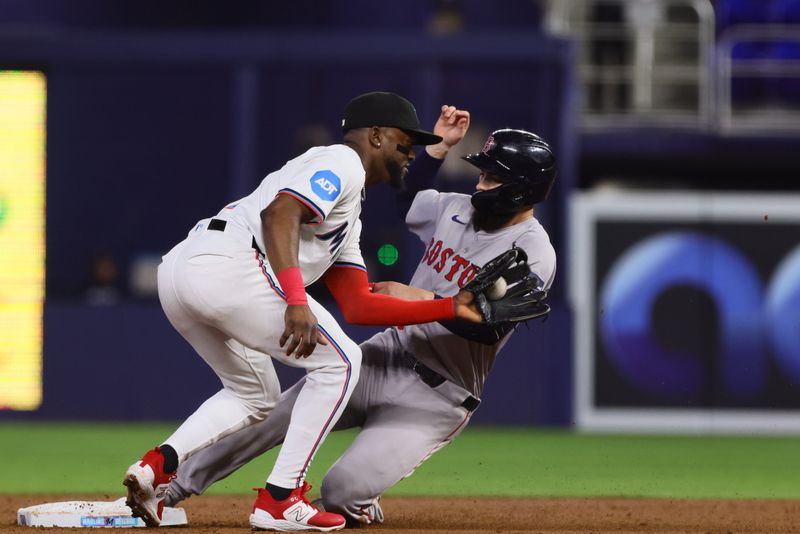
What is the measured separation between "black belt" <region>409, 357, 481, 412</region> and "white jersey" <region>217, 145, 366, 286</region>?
0.76m

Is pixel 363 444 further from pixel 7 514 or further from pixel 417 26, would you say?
pixel 417 26

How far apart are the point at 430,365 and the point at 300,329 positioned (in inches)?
41.3

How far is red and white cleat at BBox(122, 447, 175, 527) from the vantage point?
4.90 m

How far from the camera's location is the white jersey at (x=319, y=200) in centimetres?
483

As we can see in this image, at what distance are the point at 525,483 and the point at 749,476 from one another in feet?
4.92

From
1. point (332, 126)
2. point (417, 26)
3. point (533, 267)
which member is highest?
point (417, 26)

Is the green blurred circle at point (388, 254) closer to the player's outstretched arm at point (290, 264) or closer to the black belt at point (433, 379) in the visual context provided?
the black belt at point (433, 379)

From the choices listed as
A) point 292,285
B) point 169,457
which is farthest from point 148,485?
point 292,285

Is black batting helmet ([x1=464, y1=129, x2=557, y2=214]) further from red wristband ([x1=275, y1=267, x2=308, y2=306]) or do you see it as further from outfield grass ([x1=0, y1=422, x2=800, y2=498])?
outfield grass ([x1=0, y1=422, x2=800, y2=498])

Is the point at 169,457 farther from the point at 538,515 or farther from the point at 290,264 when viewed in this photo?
the point at 538,515

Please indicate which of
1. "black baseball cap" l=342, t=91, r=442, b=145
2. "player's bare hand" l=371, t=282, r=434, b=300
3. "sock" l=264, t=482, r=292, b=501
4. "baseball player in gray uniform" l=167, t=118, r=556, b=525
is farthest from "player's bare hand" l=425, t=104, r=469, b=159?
"sock" l=264, t=482, r=292, b=501

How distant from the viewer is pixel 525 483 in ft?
25.5

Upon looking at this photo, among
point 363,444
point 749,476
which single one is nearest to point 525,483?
point 749,476

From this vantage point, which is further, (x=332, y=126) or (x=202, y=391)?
(x=332, y=126)
